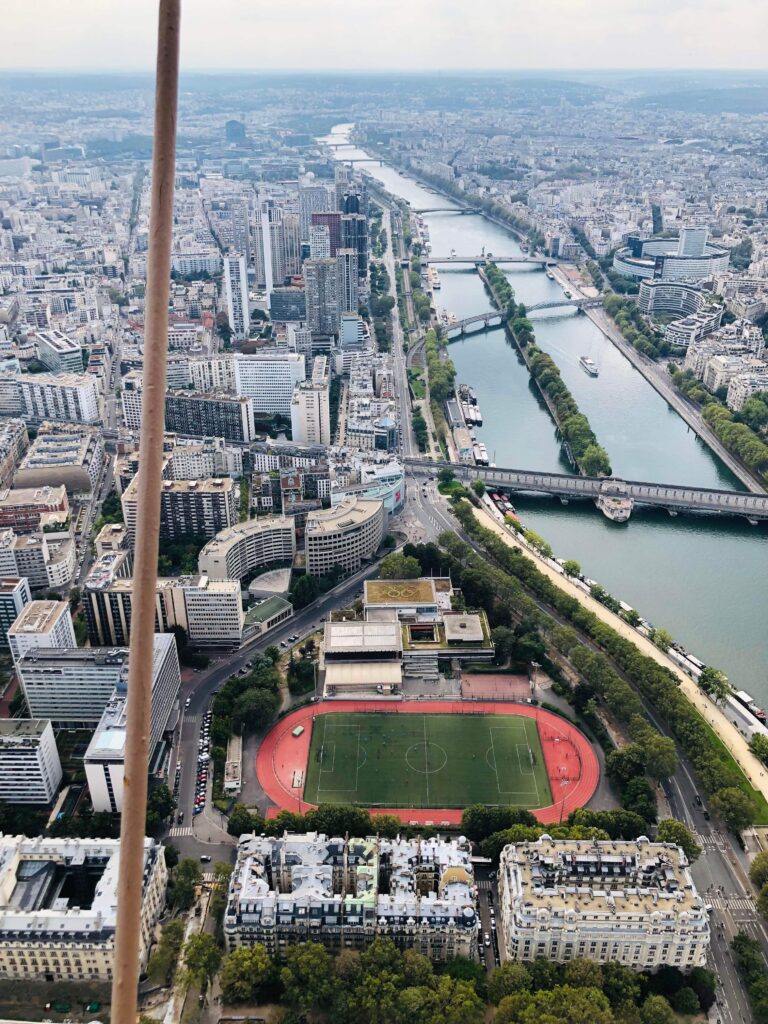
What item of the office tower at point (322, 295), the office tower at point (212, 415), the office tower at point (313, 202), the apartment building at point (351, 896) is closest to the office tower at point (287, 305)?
the office tower at point (322, 295)

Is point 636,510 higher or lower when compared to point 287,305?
lower

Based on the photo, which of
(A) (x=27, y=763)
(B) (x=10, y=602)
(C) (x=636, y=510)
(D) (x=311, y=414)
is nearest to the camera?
(A) (x=27, y=763)

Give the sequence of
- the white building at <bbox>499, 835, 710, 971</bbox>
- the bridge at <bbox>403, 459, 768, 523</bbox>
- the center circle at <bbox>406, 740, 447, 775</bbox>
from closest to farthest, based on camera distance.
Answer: the white building at <bbox>499, 835, 710, 971</bbox>, the center circle at <bbox>406, 740, 447, 775</bbox>, the bridge at <bbox>403, 459, 768, 523</bbox>

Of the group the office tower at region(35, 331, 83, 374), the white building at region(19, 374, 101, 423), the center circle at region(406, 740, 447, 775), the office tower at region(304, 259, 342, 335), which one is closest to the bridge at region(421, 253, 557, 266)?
the office tower at region(304, 259, 342, 335)

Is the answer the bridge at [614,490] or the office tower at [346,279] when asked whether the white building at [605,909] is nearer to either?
the bridge at [614,490]

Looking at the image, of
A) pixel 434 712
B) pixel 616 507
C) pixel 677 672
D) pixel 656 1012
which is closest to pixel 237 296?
pixel 616 507

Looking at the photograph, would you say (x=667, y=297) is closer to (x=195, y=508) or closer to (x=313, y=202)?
(x=313, y=202)

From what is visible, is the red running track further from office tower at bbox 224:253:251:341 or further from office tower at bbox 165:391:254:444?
office tower at bbox 224:253:251:341
